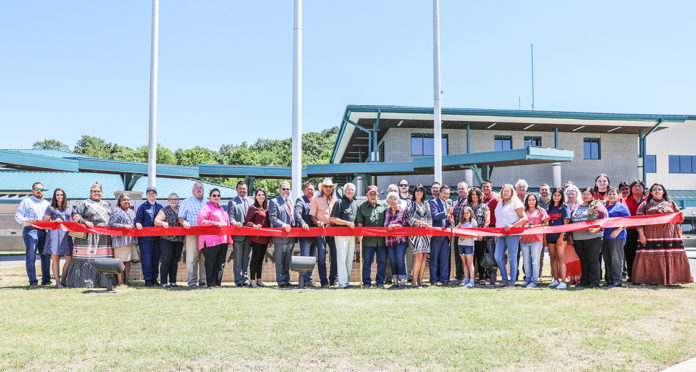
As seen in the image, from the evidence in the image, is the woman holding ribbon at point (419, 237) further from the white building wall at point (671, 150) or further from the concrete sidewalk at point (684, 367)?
the white building wall at point (671, 150)

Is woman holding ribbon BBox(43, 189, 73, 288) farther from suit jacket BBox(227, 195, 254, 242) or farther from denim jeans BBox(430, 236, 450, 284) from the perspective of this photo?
denim jeans BBox(430, 236, 450, 284)

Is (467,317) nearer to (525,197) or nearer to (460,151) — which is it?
(525,197)

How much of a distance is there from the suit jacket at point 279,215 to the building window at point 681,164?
118ft

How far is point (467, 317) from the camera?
6.28 meters

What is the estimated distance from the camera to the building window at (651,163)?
119 ft

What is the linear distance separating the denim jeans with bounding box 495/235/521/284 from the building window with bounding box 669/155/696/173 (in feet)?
110

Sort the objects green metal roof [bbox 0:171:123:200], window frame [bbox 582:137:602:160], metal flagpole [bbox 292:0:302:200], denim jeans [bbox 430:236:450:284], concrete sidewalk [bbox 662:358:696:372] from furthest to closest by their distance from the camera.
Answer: green metal roof [bbox 0:171:123:200] < window frame [bbox 582:137:602:160] < metal flagpole [bbox 292:0:302:200] < denim jeans [bbox 430:236:450:284] < concrete sidewalk [bbox 662:358:696:372]

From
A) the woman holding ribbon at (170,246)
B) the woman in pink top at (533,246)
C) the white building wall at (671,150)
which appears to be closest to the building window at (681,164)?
the white building wall at (671,150)

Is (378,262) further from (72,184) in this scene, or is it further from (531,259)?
(72,184)

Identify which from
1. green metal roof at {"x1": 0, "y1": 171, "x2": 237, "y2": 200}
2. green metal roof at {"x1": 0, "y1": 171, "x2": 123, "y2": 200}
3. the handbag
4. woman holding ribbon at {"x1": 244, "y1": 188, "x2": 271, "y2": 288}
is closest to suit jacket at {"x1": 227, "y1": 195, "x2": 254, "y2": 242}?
woman holding ribbon at {"x1": 244, "y1": 188, "x2": 271, "y2": 288}

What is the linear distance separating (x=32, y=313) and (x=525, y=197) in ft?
27.0

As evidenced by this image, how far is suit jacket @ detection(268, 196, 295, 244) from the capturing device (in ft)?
31.1

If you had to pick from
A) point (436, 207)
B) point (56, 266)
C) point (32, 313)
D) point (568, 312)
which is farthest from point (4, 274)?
point (568, 312)

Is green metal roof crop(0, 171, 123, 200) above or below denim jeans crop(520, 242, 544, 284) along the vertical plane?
above
